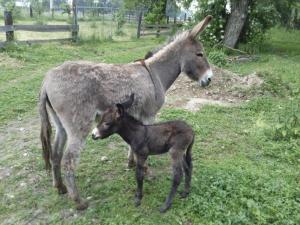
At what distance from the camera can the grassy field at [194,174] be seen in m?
3.87


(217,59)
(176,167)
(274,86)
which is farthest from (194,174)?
(217,59)

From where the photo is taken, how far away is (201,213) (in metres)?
3.85

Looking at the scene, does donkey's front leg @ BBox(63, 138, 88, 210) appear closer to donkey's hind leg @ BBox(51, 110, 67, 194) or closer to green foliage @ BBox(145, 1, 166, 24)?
donkey's hind leg @ BBox(51, 110, 67, 194)

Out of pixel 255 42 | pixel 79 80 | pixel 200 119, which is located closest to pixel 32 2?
pixel 255 42

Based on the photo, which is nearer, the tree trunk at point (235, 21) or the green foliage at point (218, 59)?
the green foliage at point (218, 59)

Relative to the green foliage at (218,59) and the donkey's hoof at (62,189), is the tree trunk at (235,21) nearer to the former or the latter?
the green foliage at (218,59)

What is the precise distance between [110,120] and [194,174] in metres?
1.53

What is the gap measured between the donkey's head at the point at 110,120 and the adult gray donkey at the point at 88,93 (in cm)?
18

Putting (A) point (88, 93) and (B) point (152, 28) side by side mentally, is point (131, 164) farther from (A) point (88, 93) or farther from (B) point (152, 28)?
(B) point (152, 28)

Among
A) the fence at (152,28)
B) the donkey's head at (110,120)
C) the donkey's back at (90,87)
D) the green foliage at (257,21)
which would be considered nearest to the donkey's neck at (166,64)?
the donkey's back at (90,87)

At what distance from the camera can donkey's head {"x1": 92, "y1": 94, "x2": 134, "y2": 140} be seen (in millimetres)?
3711

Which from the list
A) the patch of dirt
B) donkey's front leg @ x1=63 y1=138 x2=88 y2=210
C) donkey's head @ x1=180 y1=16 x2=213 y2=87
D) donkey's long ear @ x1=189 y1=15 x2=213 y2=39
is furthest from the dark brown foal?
the patch of dirt

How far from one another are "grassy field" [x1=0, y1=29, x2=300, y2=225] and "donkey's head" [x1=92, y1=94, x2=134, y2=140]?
86 cm

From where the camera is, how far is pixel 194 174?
15.3ft
